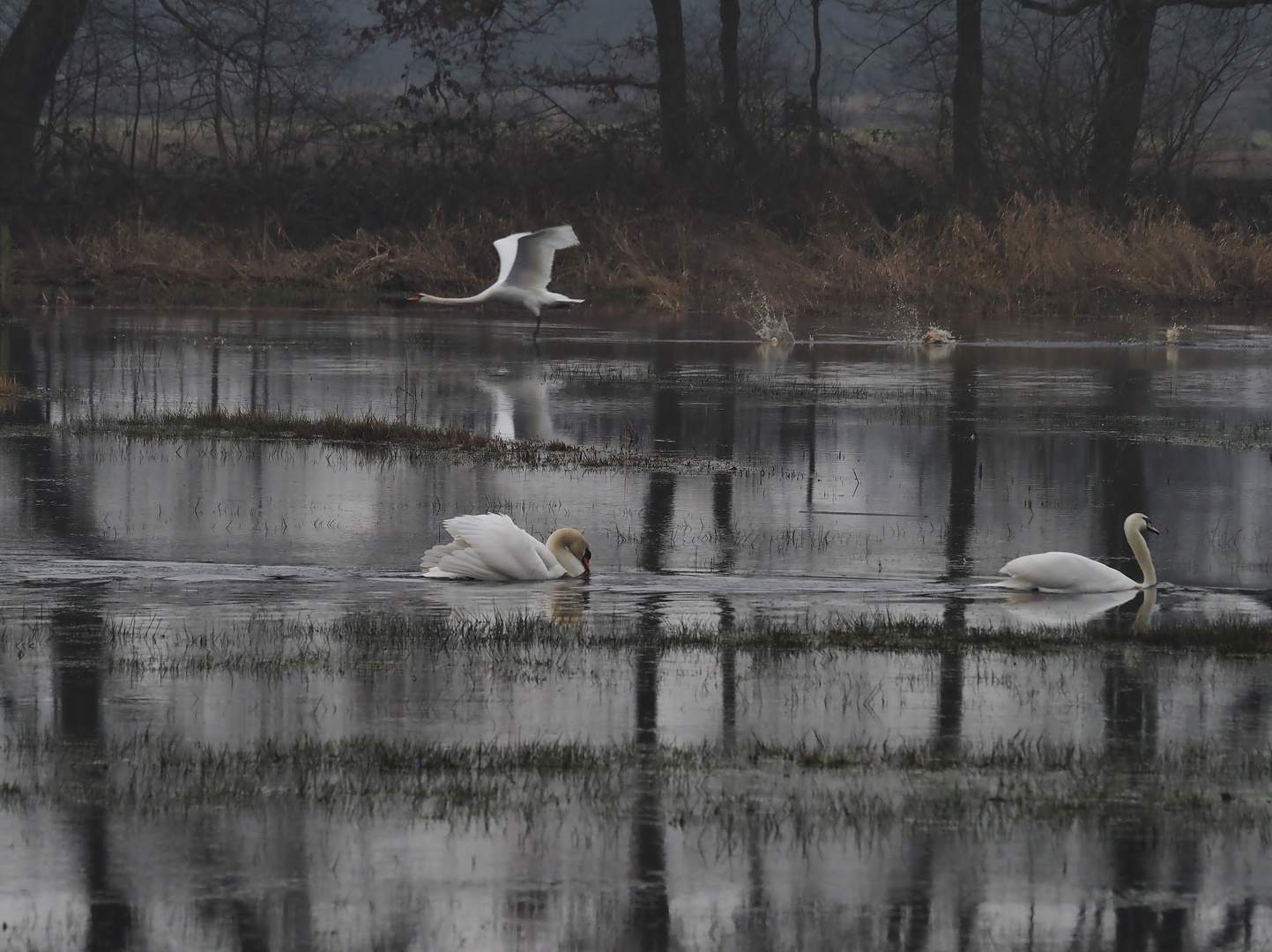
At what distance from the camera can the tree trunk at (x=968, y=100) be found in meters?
45.2

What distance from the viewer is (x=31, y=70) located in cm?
4375

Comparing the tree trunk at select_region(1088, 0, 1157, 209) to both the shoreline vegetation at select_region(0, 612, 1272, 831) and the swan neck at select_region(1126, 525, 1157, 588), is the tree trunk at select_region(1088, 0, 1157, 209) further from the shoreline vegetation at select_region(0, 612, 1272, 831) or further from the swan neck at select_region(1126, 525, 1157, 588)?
the shoreline vegetation at select_region(0, 612, 1272, 831)

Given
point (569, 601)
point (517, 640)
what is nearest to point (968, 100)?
point (569, 601)

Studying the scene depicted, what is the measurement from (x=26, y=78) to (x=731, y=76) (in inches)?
599

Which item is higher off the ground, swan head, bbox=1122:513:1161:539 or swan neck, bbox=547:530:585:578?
swan head, bbox=1122:513:1161:539

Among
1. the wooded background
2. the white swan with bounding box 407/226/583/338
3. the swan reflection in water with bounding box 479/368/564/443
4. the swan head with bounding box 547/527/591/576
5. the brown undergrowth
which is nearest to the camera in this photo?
the swan head with bounding box 547/527/591/576

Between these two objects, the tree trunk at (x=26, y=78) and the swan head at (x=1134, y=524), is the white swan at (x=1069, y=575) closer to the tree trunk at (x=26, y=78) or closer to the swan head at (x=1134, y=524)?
the swan head at (x=1134, y=524)

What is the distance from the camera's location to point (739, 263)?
40969 millimetres

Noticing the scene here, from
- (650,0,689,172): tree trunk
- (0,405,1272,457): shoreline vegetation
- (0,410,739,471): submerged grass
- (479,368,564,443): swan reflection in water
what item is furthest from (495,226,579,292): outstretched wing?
(650,0,689,172): tree trunk

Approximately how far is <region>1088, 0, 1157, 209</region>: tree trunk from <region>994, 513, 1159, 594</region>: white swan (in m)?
34.6

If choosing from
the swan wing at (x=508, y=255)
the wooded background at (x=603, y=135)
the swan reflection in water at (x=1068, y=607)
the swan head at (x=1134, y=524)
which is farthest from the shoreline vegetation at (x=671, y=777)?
the wooded background at (x=603, y=135)

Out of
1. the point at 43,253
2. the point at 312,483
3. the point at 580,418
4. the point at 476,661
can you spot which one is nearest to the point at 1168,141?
the point at 43,253

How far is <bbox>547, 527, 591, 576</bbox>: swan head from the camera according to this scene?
11.2m

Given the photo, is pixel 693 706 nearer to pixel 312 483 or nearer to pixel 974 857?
pixel 974 857
